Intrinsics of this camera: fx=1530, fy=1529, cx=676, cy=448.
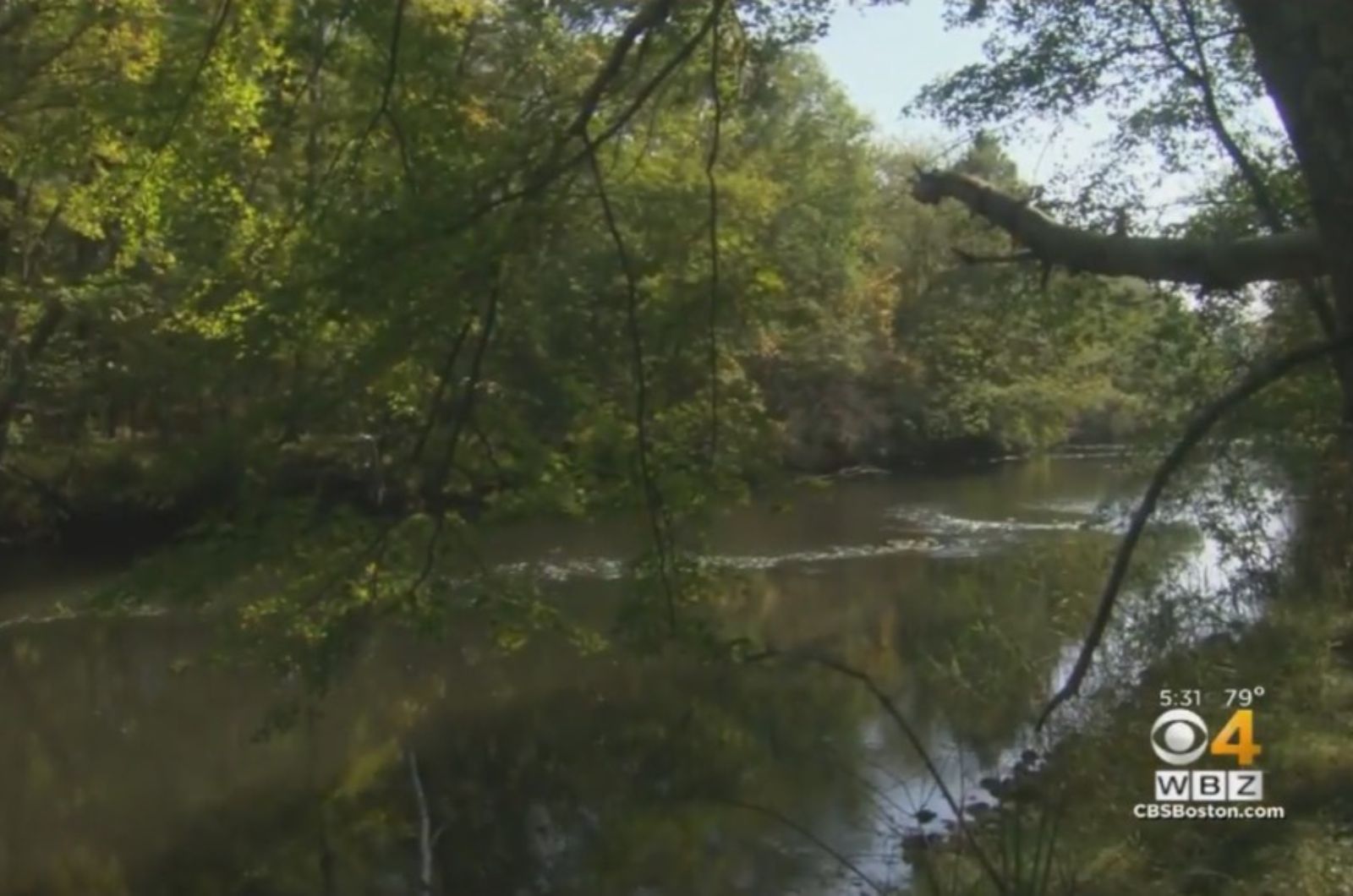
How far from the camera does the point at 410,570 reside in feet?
11.9

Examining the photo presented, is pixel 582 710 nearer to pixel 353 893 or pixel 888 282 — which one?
pixel 353 893

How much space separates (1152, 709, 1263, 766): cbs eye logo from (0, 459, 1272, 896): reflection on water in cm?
81

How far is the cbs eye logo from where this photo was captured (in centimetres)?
570

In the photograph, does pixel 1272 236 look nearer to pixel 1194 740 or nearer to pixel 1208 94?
pixel 1194 740

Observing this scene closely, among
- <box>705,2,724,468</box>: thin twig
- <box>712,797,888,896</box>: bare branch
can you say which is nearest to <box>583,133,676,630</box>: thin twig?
<box>705,2,724,468</box>: thin twig

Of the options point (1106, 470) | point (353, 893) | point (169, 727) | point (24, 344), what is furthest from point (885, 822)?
point (1106, 470)

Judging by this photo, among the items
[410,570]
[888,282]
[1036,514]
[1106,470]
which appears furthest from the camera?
[888,282]

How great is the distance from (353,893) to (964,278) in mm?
5905

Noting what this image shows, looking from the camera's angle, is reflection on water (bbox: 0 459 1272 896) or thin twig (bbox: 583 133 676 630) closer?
thin twig (bbox: 583 133 676 630)

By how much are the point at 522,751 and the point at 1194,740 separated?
5.04 m

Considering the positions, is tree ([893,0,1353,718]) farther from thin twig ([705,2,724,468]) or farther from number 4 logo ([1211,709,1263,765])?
number 4 logo ([1211,709,1263,765])
